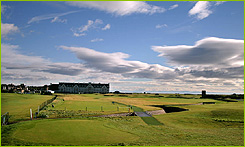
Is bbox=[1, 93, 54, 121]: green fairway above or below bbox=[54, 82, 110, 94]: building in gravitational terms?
below

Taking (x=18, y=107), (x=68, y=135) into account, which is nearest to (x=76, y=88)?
(x=18, y=107)

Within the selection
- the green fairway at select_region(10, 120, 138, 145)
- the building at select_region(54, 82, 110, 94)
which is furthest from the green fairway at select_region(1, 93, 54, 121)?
the building at select_region(54, 82, 110, 94)

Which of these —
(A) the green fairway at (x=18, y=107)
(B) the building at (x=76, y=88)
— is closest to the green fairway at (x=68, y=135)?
(A) the green fairway at (x=18, y=107)

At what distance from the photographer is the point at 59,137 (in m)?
19.9

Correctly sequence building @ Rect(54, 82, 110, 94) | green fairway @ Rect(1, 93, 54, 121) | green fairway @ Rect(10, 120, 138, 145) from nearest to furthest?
green fairway @ Rect(10, 120, 138, 145) < green fairway @ Rect(1, 93, 54, 121) < building @ Rect(54, 82, 110, 94)

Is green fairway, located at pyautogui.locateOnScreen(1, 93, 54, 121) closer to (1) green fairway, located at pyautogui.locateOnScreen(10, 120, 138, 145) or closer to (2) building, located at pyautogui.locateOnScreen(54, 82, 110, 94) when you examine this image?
(1) green fairway, located at pyautogui.locateOnScreen(10, 120, 138, 145)

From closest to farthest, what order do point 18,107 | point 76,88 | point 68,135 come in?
1. point 68,135
2. point 18,107
3. point 76,88

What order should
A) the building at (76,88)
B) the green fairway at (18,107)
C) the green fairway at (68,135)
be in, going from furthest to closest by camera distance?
the building at (76,88) → the green fairway at (18,107) → the green fairway at (68,135)

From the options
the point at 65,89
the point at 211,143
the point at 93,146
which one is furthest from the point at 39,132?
the point at 65,89

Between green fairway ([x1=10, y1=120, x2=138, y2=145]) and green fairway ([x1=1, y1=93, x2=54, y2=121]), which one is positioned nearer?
green fairway ([x1=10, y1=120, x2=138, y2=145])

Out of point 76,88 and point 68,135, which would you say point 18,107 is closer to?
point 68,135

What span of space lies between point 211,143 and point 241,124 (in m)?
15.7

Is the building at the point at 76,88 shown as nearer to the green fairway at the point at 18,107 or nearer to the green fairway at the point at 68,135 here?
the green fairway at the point at 18,107

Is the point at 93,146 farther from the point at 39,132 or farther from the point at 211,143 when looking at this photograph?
the point at 211,143
